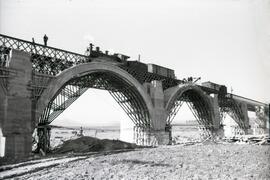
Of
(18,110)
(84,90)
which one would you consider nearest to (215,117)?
(84,90)

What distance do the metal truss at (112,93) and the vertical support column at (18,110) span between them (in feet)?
15.0

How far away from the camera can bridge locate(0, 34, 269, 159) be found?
58.5 ft

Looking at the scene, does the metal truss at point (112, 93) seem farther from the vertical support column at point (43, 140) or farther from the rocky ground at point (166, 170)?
the rocky ground at point (166, 170)

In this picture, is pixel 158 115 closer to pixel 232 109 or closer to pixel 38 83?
pixel 38 83

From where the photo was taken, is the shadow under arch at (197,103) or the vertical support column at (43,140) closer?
the vertical support column at (43,140)

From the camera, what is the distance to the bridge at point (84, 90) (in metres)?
17.8

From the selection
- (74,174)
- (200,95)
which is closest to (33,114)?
(74,174)

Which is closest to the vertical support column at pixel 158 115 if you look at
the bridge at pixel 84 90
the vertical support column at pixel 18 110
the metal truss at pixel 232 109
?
the bridge at pixel 84 90

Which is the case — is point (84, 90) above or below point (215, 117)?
above

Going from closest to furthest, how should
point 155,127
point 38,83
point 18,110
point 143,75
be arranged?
point 18,110, point 38,83, point 155,127, point 143,75

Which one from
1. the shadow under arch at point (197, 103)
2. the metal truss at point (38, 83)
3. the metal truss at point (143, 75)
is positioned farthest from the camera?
the shadow under arch at point (197, 103)

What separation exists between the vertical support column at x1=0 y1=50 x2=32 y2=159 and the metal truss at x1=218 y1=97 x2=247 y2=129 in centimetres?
3473

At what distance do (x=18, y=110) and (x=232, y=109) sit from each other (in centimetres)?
4126

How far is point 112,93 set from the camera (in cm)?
3262
